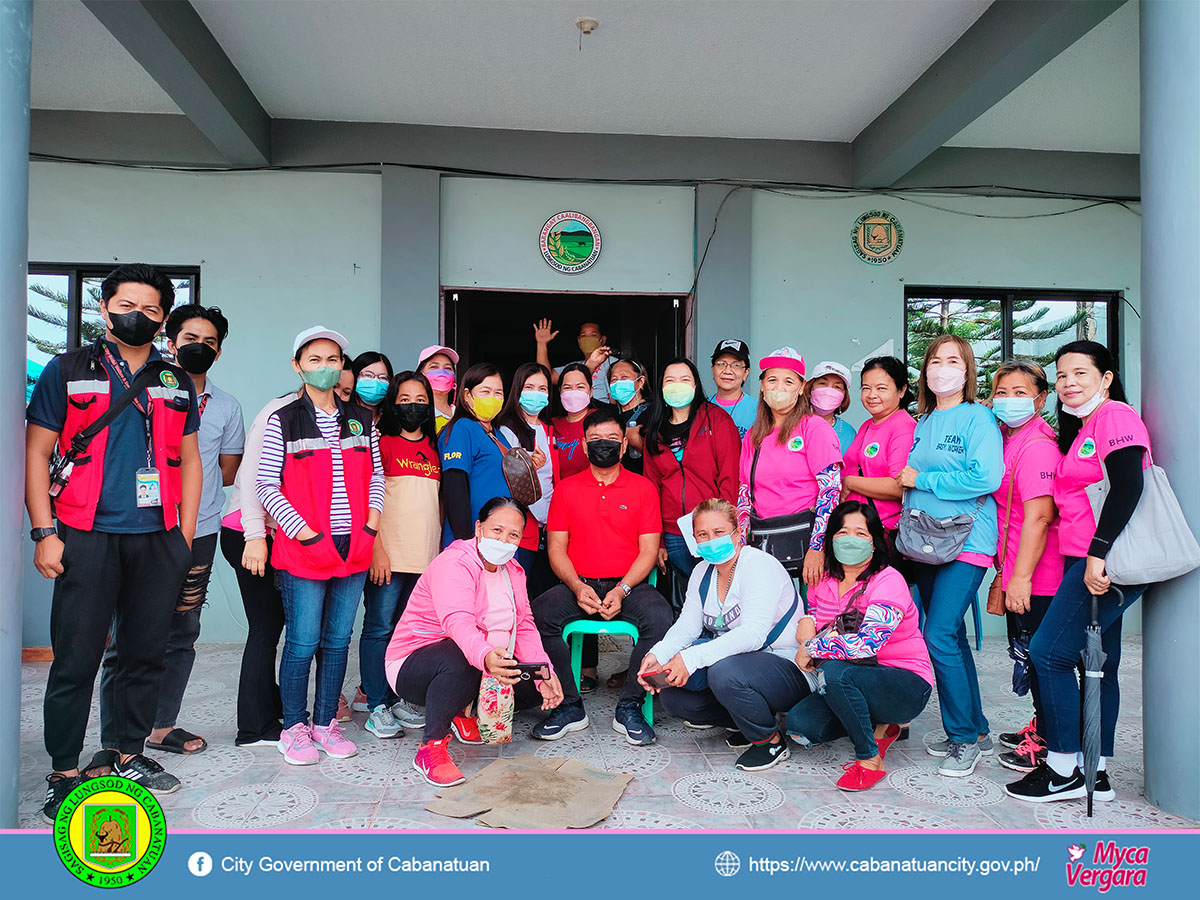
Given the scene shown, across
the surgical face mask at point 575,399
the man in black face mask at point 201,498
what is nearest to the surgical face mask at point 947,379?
the surgical face mask at point 575,399

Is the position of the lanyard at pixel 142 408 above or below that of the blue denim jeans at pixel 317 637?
above

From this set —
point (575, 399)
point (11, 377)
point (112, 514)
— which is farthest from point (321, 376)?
point (575, 399)

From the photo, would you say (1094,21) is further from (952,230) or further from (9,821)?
(9,821)

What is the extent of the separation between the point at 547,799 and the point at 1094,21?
3866mm

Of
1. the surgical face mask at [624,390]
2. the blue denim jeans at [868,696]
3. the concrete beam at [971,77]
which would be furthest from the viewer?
the surgical face mask at [624,390]

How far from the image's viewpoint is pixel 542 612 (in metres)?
3.48

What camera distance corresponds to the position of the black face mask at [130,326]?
2.61m

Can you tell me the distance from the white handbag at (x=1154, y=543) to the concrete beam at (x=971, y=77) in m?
2.07

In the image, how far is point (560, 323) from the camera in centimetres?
871

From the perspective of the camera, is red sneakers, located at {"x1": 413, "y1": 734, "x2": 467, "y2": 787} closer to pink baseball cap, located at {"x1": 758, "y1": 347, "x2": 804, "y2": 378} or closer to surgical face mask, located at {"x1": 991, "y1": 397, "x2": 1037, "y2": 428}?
pink baseball cap, located at {"x1": 758, "y1": 347, "x2": 804, "y2": 378}

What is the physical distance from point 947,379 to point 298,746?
2.87 m

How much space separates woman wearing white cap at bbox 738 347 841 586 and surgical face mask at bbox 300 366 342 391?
1.75m

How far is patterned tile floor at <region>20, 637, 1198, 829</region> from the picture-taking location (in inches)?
101

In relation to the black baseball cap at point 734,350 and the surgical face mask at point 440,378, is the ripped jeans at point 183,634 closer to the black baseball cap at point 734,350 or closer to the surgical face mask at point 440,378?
the surgical face mask at point 440,378
